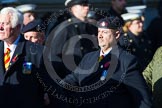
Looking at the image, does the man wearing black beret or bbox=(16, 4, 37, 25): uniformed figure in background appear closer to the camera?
the man wearing black beret

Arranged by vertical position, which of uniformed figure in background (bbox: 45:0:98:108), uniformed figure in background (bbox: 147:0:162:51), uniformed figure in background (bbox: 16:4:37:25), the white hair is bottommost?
uniformed figure in background (bbox: 147:0:162:51)

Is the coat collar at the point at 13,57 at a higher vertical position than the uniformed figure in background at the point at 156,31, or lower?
higher

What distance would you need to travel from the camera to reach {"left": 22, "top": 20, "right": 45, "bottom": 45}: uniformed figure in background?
6.88m

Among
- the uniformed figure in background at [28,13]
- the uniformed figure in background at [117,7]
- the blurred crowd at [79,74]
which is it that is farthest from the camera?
the uniformed figure in background at [117,7]

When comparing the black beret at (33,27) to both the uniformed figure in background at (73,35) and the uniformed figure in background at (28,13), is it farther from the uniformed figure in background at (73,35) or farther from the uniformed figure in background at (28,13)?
the uniformed figure in background at (28,13)

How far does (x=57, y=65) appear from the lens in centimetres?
664

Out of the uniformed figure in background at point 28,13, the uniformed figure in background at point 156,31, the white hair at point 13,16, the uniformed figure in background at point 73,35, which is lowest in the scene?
the uniformed figure in background at point 156,31

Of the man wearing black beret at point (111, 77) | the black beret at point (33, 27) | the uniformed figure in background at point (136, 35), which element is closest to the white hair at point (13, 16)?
the man wearing black beret at point (111, 77)

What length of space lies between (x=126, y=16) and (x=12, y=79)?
345 cm

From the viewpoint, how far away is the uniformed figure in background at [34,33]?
6880 millimetres

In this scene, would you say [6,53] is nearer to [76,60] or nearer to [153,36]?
[76,60]

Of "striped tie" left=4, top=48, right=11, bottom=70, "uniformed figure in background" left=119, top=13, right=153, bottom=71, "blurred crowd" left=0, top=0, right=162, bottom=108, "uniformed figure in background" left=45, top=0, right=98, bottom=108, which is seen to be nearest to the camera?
"blurred crowd" left=0, top=0, right=162, bottom=108

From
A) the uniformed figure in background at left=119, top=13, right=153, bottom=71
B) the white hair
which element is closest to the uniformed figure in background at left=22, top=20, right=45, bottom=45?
the white hair

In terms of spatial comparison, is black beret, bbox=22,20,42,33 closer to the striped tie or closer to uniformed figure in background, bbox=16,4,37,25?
uniformed figure in background, bbox=16,4,37,25
